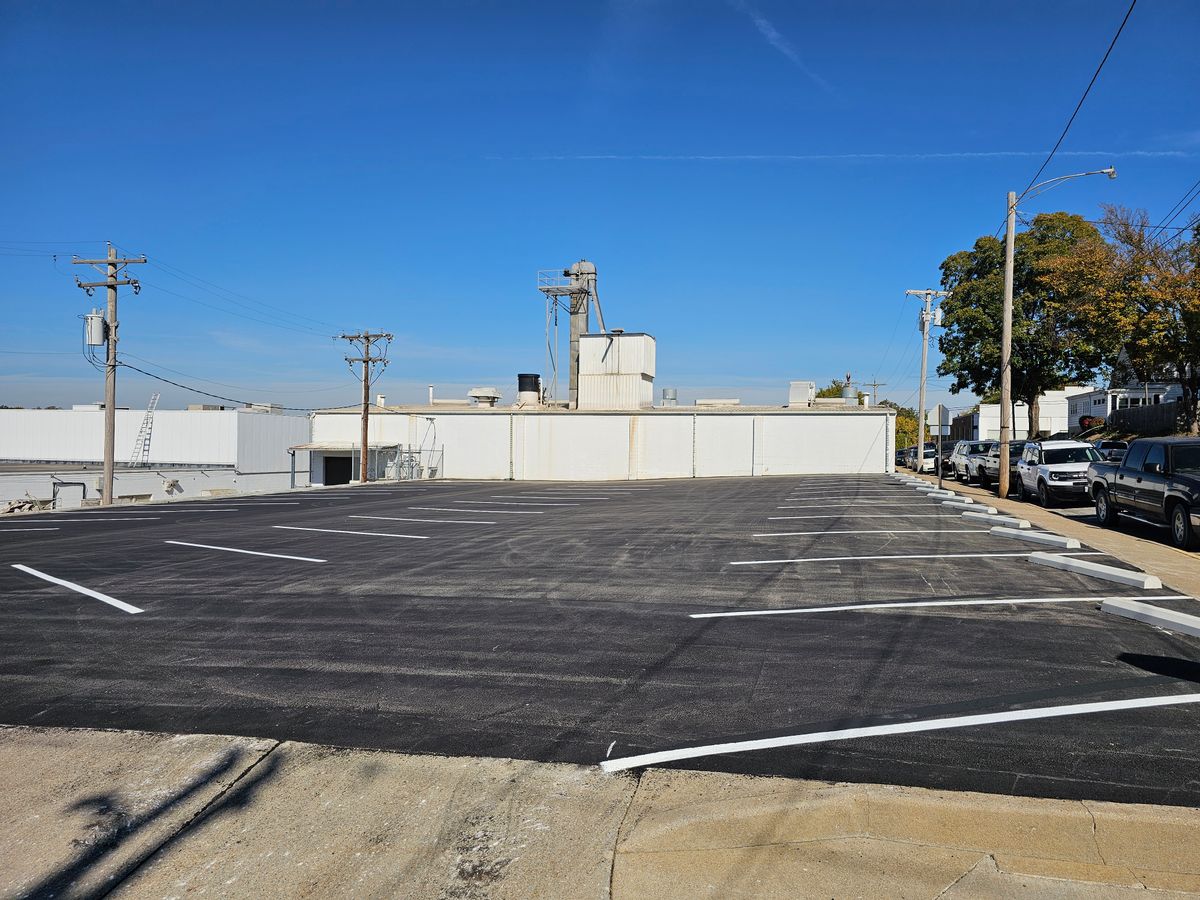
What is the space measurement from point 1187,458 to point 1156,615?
27.7 ft

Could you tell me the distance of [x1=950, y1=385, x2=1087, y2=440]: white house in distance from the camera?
243 ft

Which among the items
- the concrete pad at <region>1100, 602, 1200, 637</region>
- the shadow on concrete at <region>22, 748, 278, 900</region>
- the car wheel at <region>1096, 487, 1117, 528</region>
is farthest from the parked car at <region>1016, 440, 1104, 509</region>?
the shadow on concrete at <region>22, 748, 278, 900</region>

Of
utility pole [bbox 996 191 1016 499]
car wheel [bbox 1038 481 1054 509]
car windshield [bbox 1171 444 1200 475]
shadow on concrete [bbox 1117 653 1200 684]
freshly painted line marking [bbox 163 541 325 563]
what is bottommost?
shadow on concrete [bbox 1117 653 1200 684]

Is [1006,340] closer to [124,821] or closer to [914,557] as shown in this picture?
[914,557]

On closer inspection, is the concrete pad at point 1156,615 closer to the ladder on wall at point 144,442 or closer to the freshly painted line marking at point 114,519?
the freshly painted line marking at point 114,519

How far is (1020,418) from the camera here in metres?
75.1

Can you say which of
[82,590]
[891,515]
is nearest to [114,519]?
[82,590]

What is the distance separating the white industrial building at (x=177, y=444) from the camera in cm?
5912

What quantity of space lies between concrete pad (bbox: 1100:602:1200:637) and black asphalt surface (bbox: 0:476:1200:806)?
0.13 meters

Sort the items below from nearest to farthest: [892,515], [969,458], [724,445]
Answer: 1. [892,515]
2. [969,458]
3. [724,445]

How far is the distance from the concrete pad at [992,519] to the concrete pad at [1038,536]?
436 mm

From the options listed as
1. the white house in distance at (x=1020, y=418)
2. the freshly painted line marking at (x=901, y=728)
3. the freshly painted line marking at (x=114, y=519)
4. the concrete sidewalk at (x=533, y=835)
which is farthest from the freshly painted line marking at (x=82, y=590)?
the white house in distance at (x=1020, y=418)

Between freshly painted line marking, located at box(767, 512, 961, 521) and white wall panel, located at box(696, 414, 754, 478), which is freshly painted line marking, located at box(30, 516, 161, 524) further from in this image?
white wall panel, located at box(696, 414, 754, 478)

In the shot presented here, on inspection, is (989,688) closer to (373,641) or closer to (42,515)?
(373,641)
